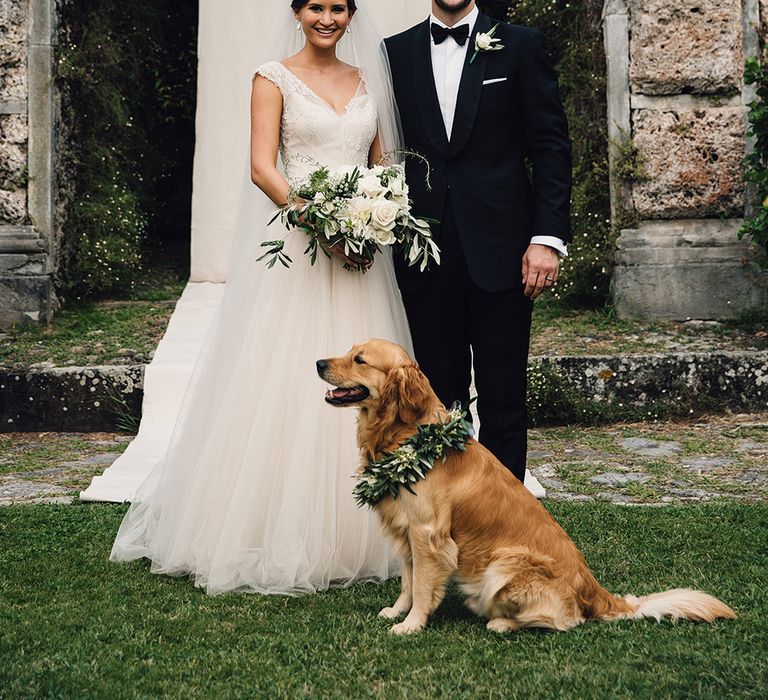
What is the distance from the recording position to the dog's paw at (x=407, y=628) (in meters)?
2.93

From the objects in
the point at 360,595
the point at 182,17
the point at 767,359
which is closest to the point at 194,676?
the point at 360,595

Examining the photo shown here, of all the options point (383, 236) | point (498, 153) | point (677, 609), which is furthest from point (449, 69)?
point (677, 609)

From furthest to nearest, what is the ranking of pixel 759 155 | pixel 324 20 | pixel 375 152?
pixel 759 155, pixel 375 152, pixel 324 20

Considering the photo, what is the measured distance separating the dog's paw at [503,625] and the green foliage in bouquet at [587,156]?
14.4 ft

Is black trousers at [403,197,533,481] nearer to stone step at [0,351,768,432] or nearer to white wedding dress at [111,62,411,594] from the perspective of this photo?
white wedding dress at [111,62,411,594]

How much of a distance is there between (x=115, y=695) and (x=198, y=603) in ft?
2.59

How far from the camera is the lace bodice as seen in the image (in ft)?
12.1

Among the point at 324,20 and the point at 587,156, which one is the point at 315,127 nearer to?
the point at 324,20

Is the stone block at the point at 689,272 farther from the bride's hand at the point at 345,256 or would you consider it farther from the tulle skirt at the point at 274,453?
the bride's hand at the point at 345,256

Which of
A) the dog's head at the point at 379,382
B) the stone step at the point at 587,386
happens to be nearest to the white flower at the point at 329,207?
the dog's head at the point at 379,382

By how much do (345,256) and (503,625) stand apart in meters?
1.47

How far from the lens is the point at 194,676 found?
2607 mm

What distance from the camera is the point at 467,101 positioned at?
3.53 meters

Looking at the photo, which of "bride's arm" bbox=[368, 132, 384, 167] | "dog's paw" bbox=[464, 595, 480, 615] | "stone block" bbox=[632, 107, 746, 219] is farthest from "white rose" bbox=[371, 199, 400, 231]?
"stone block" bbox=[632, 107, 746, 219]
